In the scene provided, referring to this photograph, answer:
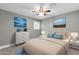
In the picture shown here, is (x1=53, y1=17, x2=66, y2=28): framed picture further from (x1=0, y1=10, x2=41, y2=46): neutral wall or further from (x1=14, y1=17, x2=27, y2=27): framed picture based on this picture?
(x1=0, y1=10, x2=41, y2=46): neutral wall

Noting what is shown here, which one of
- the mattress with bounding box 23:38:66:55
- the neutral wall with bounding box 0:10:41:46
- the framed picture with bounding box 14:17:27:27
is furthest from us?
the framed picture with bounding box 14:17:27:27

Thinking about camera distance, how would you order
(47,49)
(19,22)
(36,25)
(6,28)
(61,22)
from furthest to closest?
(36,25) → (19,22) → (61,22) → (6,28) → (47,49)

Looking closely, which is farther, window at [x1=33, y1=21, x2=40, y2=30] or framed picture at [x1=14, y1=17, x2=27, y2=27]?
window at [x1=33, y1=21, x2=40, y2=30]

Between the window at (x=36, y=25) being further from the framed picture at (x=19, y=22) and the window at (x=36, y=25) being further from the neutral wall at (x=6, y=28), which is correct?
the neutral wall at (x=6, y=28)

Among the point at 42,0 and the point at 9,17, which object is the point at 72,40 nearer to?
the point at 42,0

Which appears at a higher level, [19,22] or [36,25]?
[19,22]

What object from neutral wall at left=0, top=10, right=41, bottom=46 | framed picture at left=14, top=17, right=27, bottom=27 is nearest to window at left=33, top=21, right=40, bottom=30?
framed picture at left=14, top=17, right=27, bottom=27

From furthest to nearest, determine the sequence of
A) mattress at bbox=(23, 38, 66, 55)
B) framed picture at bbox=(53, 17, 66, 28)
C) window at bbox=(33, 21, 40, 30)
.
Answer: window at bbox=(33, 21, 40, 30), framed picture at bbox=(53, 17, 66, 28), mattress at bbox=(23, 38, 66, 55)

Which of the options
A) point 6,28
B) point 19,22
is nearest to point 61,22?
point 19,22

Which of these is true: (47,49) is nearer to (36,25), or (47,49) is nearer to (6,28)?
(6,28)

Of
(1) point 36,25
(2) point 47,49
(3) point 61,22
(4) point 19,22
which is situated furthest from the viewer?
(1) point 36,25

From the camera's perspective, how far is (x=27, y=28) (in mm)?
3777

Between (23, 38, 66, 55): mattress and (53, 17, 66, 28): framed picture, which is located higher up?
(53, 17, 66, 28): framed picture
